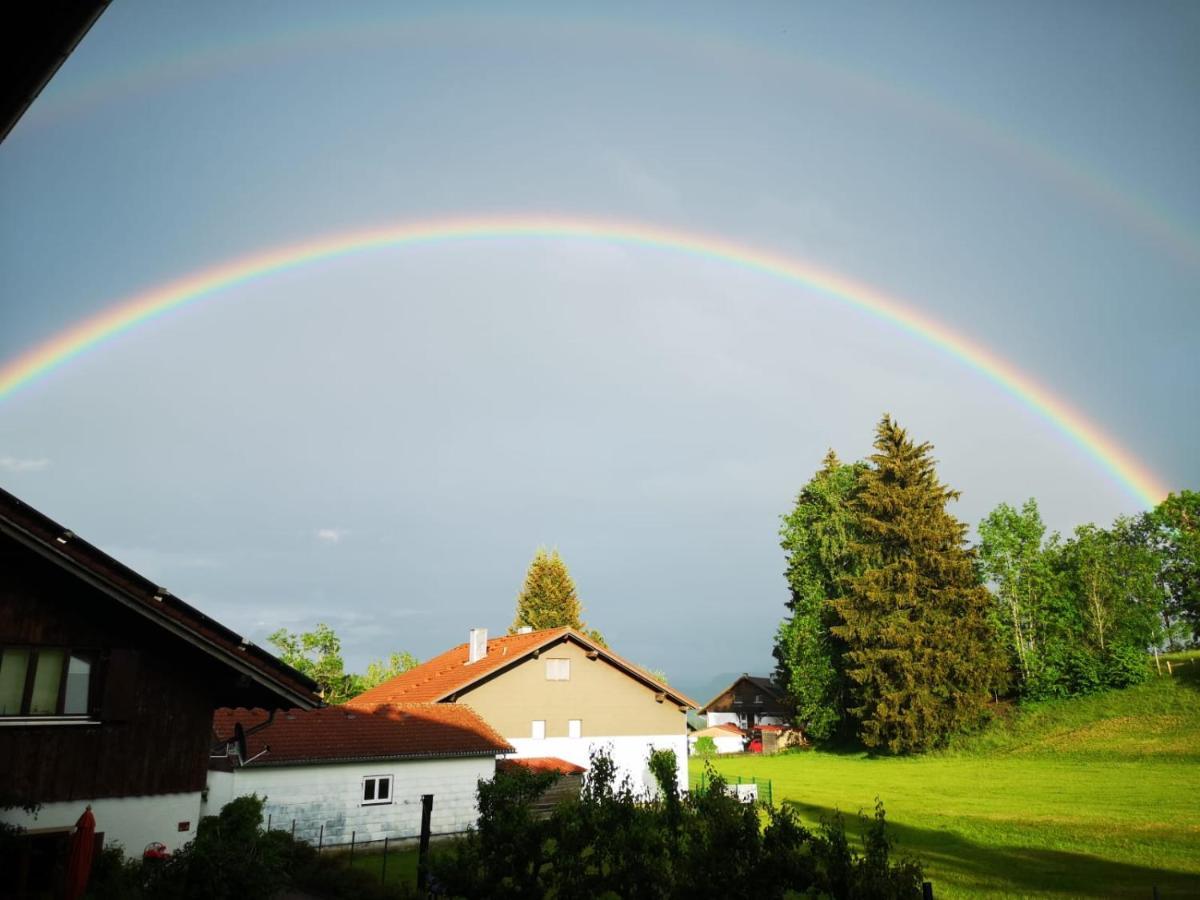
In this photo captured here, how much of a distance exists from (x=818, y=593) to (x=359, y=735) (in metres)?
47.3

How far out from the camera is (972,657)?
55250mm

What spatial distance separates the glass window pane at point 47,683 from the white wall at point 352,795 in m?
14.6

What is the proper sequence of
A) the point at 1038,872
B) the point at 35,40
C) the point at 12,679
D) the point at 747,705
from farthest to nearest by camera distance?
the point at 747,705, the point at 1038,872, the point at 12,679, the point at 35,40

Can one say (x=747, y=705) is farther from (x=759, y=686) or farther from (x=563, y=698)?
(x=563, y=698)

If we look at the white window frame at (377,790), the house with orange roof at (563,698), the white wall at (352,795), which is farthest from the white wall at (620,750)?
the white window frame at (377,790)

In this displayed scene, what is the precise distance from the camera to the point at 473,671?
38.8 meters

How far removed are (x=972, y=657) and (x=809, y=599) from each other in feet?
46.6

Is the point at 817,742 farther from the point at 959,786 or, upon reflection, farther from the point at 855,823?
the point at 855,823

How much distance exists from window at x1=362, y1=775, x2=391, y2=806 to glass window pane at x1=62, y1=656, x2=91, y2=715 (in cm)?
1656

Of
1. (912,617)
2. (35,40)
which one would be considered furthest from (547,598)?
(35,40)

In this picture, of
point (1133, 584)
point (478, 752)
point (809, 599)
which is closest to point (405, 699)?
point (478, 752)

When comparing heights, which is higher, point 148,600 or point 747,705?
point 148,600

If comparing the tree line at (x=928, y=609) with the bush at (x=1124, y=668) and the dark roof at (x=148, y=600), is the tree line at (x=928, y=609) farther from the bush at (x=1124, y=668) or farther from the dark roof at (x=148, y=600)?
the dark roof at (x=148, y=600)

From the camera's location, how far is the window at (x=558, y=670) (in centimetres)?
4012
